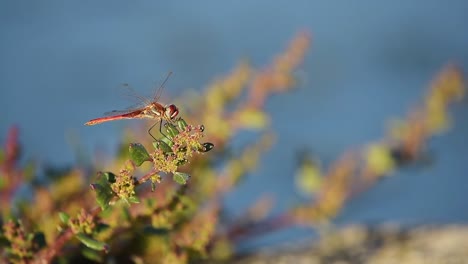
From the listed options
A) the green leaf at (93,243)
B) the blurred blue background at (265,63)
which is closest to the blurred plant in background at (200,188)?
the green leaf at (93,243)

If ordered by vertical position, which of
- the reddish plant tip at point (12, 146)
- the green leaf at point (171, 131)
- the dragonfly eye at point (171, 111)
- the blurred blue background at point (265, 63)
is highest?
the blurred blue background at point (265, 63)

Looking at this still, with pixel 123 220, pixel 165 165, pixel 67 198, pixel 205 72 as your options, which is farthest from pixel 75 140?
pixel 205 72

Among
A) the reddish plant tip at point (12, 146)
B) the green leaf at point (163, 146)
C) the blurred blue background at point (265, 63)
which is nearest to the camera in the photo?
the green leaf at point (163, 146)

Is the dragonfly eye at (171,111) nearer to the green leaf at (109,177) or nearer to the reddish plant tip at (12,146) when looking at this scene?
the green leaf at (109,177)

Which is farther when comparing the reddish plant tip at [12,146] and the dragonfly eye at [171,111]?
the reddish plant tip at [12,146]

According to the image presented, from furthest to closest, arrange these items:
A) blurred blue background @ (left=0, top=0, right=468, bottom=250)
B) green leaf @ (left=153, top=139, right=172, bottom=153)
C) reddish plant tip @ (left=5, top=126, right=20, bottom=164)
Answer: blurred blue background @ (left=0, top=0, right=468, bottom=250), reddish plant tip @ (left=5, top=126, right=20, bottom=164), green leaf @ (left=153, top=139, right=172, bottom=153)

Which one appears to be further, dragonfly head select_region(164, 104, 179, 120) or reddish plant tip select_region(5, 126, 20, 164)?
reddish plant tip select_region(5, 126, 20, 164)

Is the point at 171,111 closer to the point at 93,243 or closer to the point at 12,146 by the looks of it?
the point at 93,243

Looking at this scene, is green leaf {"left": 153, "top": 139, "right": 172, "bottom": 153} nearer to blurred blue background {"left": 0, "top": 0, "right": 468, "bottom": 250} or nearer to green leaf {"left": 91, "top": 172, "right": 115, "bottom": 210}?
green leaf {"left": 91, "top": 172, "right": 115, "bottom": 210}

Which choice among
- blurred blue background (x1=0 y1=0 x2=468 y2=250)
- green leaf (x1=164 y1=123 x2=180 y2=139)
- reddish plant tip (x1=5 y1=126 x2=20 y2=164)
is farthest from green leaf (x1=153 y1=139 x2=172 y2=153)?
blurred blue background (x1=0 y1=0 x2=468 y2=250)
